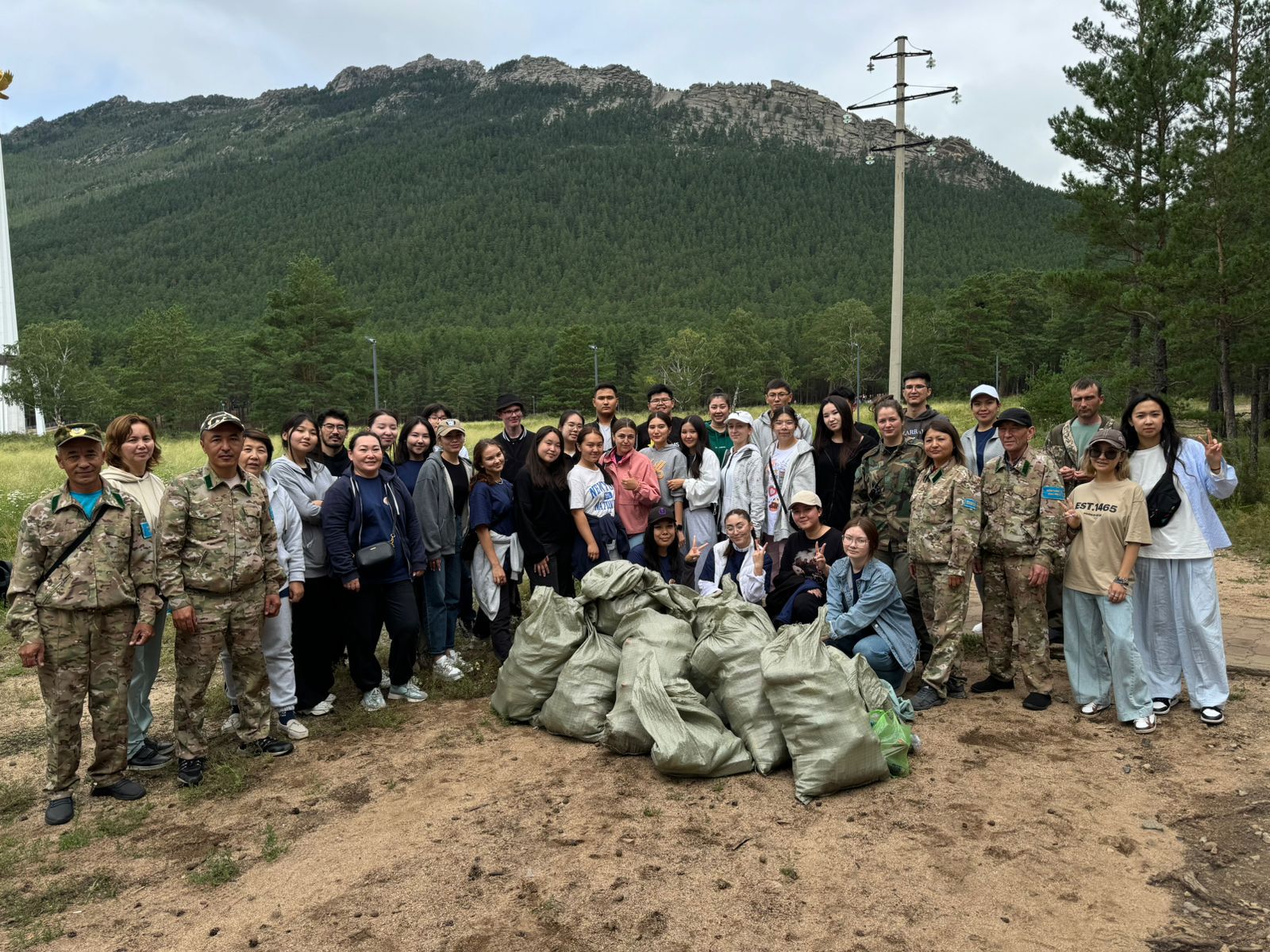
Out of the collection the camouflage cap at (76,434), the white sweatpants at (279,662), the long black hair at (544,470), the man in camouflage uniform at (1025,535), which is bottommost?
the white sweatpants at (279,662)

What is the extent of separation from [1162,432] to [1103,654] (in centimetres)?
133

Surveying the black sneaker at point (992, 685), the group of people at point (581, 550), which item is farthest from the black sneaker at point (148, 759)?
the black sneaker at point (992, 685)

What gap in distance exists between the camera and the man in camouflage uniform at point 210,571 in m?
4.16

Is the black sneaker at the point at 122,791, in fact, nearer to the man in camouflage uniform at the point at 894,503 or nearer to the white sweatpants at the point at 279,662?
the white sweatpants at the point at 279,662

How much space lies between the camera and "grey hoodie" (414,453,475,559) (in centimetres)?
562

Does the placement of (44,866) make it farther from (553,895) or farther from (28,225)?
(28,225)

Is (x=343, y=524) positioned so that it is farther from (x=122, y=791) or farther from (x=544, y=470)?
(x=122, y=791)

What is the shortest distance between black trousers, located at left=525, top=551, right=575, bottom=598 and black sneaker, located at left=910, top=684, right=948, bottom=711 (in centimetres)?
246

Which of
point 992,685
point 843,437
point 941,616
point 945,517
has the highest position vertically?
point 843,437

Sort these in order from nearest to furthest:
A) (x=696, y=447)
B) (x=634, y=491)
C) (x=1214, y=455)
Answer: (x=1214, y=455) → (x=634, y=491) → (x=696, y=447)

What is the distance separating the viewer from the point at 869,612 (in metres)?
4.77

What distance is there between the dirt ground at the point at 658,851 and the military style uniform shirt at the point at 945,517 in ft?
3.16

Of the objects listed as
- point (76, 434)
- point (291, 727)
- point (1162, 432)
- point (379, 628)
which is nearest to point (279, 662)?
point (291, 727)

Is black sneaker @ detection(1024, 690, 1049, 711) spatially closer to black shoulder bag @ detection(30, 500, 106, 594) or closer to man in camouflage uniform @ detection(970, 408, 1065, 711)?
man in camouflage uniform @ detection(970, 408, 1065, 711)
